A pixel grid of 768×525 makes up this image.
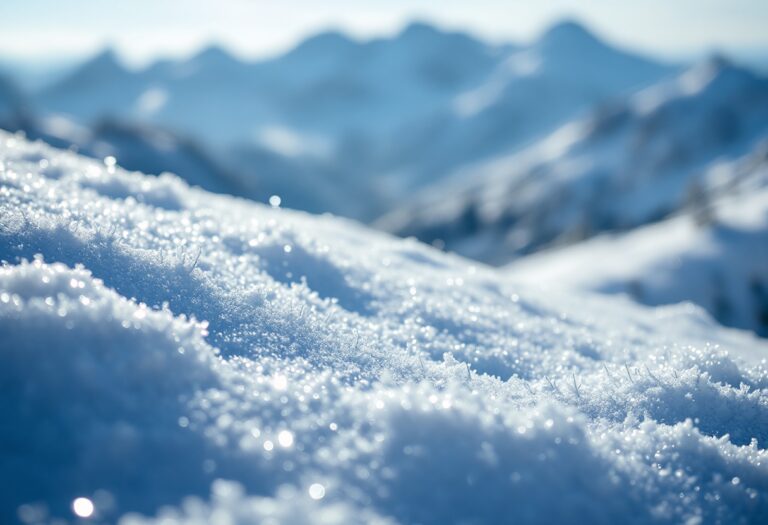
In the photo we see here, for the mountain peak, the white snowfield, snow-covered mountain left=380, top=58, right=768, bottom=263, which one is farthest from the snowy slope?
the mountain peak

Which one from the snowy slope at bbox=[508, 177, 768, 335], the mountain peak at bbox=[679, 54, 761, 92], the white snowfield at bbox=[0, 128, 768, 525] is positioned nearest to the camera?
the white snowfield at bbox=[0, 128, 768, 525]

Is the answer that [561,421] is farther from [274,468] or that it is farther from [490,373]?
[274,468]

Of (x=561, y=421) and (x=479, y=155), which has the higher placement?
(x=479, y=155)

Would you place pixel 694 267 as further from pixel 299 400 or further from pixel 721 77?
pixel 721 77

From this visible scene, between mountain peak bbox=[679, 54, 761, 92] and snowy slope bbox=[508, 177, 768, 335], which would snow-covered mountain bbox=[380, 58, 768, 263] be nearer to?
mountain peak bbox=[679, 54, 761, 92]

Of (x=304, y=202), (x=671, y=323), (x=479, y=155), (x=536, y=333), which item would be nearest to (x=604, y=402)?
(x=536, y=333)
